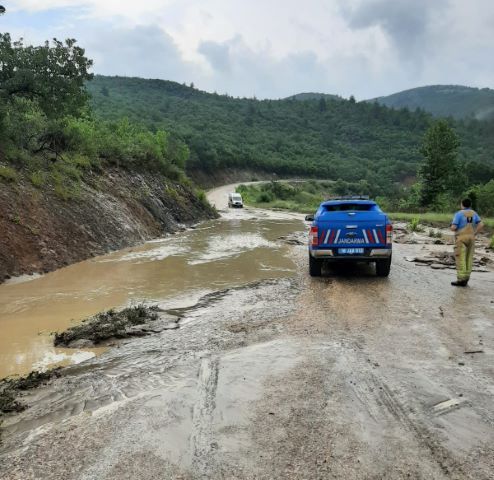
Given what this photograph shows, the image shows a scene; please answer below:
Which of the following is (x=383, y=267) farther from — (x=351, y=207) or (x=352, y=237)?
(x=351, y=207)

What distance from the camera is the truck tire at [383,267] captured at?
12453mm

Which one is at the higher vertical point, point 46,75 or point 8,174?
point 46,75

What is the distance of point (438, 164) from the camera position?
5544 centimetres

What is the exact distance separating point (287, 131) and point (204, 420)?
147003 mm

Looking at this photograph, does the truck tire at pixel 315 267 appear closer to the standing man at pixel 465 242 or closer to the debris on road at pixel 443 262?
the standing man at pixel 465 242

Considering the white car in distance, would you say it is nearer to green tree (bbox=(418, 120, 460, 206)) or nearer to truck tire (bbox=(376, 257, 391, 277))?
green tree (bbox=(418, 120, 460, 206))

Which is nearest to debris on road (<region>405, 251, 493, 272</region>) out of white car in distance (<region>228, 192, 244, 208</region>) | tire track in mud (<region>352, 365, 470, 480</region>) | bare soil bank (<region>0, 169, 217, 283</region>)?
tire track in mud (<region>352, 365, 470, 480</region>)

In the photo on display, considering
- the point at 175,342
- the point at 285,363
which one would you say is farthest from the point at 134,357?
the point at 285,363

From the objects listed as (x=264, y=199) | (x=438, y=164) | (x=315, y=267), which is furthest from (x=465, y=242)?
(x=264, y=199)

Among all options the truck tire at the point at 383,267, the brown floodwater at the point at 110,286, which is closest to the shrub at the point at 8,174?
the brown floodwater at the point at 110,286

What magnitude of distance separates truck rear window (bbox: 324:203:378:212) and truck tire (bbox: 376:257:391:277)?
139 cm

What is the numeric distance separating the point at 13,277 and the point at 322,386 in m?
10.1

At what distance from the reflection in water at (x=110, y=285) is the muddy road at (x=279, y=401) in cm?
127

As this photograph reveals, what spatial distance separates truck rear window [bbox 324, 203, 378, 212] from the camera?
42.3 feet
